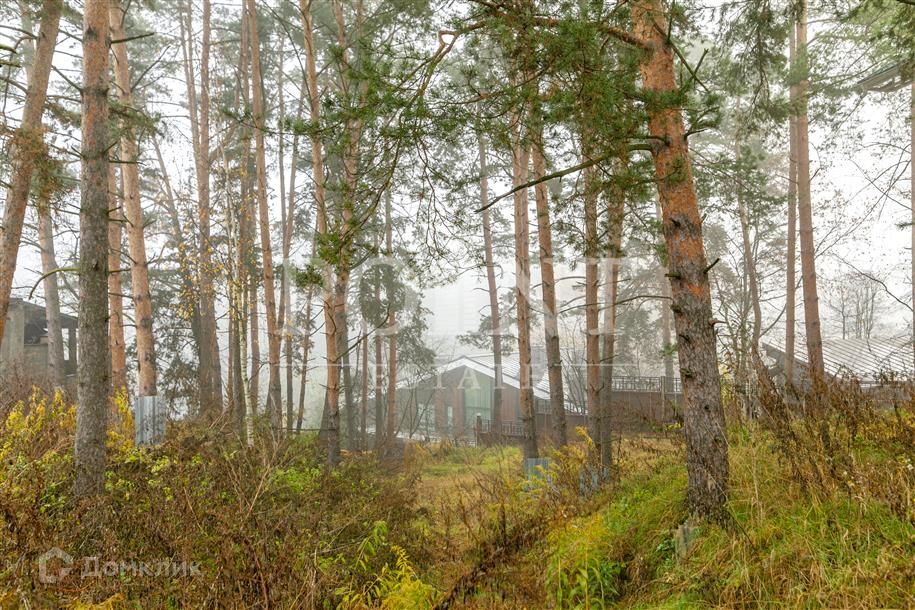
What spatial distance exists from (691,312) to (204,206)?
10080mm

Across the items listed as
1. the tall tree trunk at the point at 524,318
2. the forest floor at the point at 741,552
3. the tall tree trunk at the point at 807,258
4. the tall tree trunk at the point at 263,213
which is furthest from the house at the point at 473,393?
the forest floor at the point at 741,552

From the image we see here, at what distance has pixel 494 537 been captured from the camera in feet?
13.4

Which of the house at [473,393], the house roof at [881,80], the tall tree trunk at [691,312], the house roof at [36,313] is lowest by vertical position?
the house at [473,393]

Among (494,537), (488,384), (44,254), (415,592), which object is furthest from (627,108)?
(488,384)

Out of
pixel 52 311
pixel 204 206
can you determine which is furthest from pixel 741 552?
pixel 52 311

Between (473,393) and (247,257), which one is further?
(473,393)

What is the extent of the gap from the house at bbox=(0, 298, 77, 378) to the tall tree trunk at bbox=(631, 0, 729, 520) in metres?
17.9

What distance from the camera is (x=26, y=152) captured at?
18.9ft

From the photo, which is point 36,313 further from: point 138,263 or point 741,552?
point 741,552

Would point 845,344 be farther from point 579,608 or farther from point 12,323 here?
point 12,323

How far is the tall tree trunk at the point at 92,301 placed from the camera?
15.2ft

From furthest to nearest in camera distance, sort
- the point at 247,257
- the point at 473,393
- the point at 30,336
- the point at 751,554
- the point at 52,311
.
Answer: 1. the point at 473,393
2. the point at 30,336
3. the point at 52,311
4. the point at 247,257
5. the point at 751,554

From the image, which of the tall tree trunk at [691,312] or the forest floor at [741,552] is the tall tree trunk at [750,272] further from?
the tall tree trunk at [691,312]

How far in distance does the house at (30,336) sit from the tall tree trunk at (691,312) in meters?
17.9
